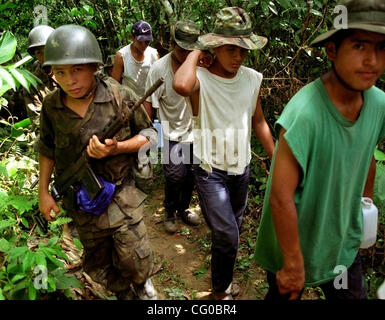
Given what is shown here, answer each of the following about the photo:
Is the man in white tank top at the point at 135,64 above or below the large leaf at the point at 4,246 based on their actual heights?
above

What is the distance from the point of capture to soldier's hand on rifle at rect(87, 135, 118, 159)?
246cm

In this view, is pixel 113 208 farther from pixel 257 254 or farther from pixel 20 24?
pixel 20 24

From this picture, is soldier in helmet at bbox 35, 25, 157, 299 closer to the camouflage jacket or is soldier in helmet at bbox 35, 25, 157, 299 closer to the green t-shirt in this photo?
the camouflage jacket

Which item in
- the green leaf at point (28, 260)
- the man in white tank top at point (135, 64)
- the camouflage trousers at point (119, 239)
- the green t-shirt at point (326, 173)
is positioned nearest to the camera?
the green t-shirt at point (326, 173)

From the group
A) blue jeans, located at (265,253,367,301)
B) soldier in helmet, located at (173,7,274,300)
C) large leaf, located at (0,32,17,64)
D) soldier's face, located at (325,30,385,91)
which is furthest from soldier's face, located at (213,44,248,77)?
large leaf, located at (0,32,17,64)

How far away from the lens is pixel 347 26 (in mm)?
1697

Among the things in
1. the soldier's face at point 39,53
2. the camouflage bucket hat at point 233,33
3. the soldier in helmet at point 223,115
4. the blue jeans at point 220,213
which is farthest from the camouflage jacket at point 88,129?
the soldier's face at point 39,53

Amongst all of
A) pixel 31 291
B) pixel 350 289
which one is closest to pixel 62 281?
pixel 31 291

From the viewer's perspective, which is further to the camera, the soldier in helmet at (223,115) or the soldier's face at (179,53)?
the soldier's face at (179,53)

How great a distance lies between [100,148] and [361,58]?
64.1 inches

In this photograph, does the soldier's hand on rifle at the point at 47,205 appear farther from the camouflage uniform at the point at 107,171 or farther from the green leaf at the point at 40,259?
the green leaf at the point at 40,259

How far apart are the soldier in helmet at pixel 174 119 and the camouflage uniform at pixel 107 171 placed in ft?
4.77

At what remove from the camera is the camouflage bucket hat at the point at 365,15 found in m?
1.66

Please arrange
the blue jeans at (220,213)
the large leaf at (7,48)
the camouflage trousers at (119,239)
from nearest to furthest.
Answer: the camouflage trousers at (119,239), the blue jeans at (220,213), the large leaf at (7,48)
